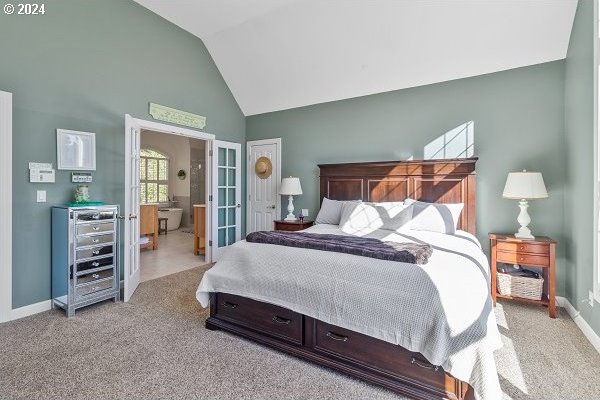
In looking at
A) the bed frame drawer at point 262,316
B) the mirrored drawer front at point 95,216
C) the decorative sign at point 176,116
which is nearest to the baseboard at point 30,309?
the mirrored drawer front at point 95,216

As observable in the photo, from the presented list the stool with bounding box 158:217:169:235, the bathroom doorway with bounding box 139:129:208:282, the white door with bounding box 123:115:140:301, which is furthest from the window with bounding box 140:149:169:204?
the white door with bounding box 123:115:140:301

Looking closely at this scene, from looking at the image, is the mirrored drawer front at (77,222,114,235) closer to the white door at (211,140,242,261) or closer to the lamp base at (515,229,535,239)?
the white door at (211,140,242,261)

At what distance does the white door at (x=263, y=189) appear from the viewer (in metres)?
5.31

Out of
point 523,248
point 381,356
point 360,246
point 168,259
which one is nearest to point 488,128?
point 523,248

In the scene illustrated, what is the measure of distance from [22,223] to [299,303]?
2.88m

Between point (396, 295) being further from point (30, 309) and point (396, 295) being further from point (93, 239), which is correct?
point (30, 309)

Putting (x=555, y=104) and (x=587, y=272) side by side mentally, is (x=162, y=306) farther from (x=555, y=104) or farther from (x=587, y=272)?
(x=555, y=104)

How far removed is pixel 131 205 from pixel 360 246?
2.75 metres

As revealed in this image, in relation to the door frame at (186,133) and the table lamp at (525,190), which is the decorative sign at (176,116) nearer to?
the door frame at (186,133)

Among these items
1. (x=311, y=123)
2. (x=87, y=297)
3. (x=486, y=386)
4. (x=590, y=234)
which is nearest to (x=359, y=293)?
(x=486, y=386)

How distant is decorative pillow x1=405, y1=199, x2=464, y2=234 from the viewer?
331cm

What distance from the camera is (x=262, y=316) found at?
2396 mm

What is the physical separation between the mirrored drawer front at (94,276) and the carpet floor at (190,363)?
33cm

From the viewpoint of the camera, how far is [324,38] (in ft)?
12.9
